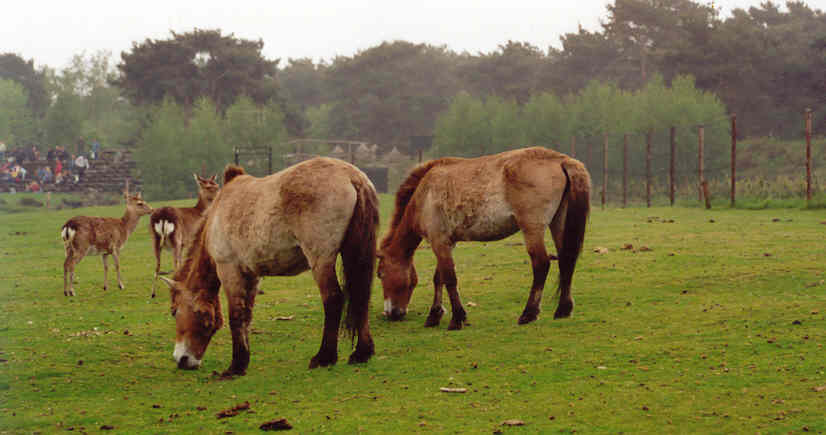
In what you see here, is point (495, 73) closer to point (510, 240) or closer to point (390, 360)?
point (510, 240)

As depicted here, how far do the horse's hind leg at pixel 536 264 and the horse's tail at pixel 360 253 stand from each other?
224cm

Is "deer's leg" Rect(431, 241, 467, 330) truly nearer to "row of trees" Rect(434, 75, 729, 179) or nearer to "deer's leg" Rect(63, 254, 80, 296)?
"deer's leg" Rect(63, 254, 80, 296)

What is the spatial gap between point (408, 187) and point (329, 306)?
312 cm

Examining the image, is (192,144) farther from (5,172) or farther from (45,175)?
(5,172)

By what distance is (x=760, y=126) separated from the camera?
52.9 meters

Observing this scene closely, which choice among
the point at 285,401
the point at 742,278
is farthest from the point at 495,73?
the point at 285,401

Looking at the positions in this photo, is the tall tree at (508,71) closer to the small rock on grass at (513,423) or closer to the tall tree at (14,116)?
the tall tree at (14,116)

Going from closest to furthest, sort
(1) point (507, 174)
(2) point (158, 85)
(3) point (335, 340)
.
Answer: (3) point (335, 340)
(1) point (507, 174)
(2) point (158, 85)

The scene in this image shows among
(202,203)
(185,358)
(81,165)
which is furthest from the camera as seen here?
(81,165)

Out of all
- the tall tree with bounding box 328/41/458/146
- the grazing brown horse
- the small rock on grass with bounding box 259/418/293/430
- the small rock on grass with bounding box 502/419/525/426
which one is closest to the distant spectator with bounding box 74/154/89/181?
the tall tree with bounding box 328/41/458/146

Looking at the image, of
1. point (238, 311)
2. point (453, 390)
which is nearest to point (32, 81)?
point (238, 311)

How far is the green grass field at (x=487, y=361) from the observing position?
20.0ft

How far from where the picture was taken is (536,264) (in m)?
9.65

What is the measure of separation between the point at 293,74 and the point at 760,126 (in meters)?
62.8
